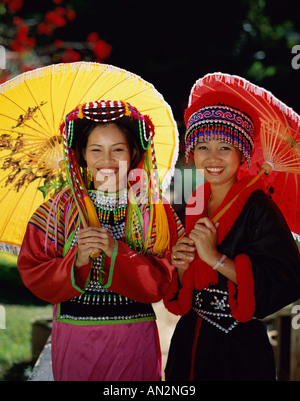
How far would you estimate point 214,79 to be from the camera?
244 centimetres

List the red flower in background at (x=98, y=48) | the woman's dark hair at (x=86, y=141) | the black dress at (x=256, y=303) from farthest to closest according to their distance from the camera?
the red flower in background at (x=98, y=48), the woman's dark hair at (x=86, y=141), the black dress at (x=256, y=303)

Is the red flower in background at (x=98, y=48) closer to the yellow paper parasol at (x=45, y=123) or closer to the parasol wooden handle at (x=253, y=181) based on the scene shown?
the yellow paper parasol at (x=45, y=123)

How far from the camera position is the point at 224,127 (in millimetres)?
2287

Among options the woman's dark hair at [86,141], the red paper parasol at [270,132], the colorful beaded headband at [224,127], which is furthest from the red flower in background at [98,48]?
the colorful beaded headband at [224,127]

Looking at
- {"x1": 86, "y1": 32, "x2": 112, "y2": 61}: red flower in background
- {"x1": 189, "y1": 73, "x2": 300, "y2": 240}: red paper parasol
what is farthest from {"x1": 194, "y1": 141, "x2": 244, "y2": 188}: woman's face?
{"x1": 86, "y1": 32, "x2": 112, "y2": 61}: red flower in background

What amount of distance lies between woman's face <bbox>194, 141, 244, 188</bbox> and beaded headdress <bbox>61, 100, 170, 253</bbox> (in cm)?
25

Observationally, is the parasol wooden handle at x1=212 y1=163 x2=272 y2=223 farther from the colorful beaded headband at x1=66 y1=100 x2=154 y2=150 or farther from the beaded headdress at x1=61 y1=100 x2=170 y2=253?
the colorful beaded headband at x1=66 y1=100 x2=154 y2=150

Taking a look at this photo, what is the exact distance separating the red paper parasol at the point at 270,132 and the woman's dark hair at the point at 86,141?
39 centimetres

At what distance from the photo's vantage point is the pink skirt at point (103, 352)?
90.5 inches

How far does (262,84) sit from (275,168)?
4513mm

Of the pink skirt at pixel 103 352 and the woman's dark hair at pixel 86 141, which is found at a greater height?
the woman's dark hair at pixel 86 141

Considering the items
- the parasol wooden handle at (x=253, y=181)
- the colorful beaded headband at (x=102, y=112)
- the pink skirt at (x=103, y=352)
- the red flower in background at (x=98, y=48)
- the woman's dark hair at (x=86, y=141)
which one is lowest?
the pink skirt at (x=103, y=352)
